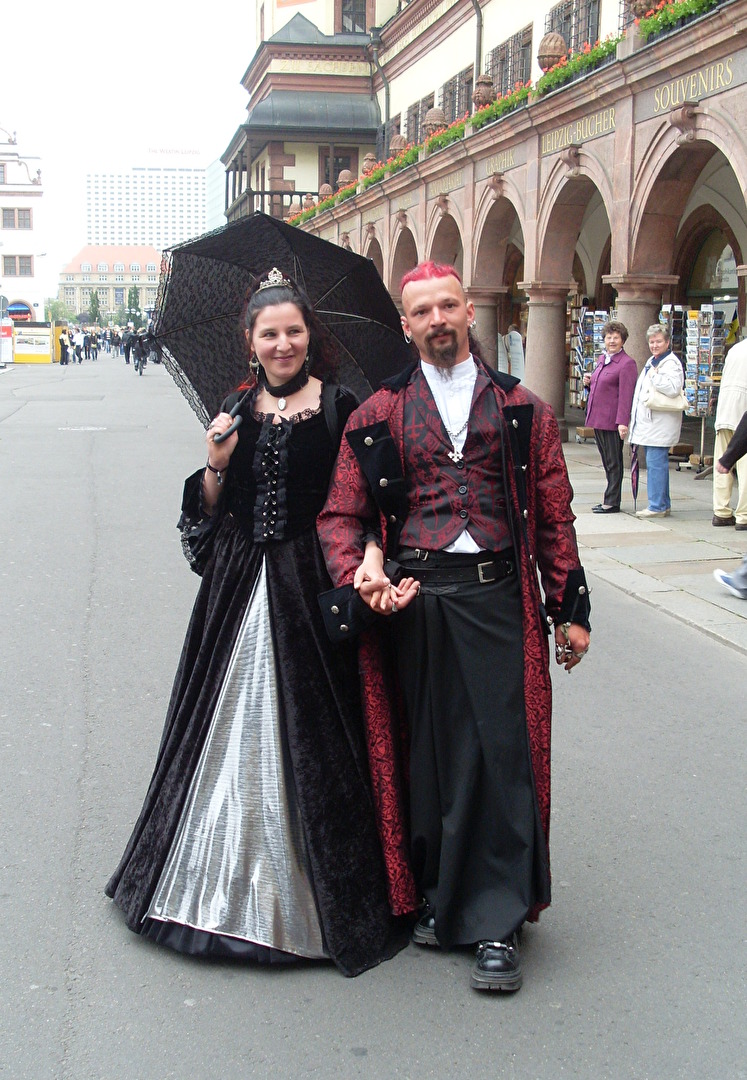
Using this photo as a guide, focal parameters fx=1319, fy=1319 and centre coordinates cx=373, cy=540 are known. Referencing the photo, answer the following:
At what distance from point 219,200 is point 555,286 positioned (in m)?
95.9

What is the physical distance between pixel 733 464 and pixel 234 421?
5.26 metres

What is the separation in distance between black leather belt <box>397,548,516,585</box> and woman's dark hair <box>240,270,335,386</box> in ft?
2.25

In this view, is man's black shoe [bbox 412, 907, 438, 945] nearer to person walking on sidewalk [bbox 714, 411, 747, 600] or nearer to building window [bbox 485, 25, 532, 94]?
person walking on sidewalk [bbox 714, 411, 747, 600]

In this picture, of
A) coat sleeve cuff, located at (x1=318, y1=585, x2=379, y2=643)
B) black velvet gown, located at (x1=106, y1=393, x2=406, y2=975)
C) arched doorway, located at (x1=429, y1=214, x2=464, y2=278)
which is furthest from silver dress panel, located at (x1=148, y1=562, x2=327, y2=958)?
arched doorway, located at (x1=429, y1=214, x2=464, y2=278)

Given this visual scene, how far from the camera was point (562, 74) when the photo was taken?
1806cm

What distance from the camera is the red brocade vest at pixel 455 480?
11.7 feet

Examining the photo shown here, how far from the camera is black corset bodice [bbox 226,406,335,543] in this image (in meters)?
3.77

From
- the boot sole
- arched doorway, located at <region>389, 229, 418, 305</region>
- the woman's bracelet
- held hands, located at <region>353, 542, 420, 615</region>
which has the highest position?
arched doorway, located at <region>389, 229, 418, 305</region>

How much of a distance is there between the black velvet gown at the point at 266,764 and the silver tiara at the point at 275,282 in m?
0.36

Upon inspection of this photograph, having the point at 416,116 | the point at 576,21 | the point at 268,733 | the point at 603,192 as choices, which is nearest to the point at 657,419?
the point at 603,192

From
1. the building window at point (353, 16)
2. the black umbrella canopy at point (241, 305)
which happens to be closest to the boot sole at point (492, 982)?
the black umbrella canopy at point (241, 305)

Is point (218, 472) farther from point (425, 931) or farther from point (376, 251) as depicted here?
point (376, 251)

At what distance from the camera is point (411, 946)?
12.3 ft

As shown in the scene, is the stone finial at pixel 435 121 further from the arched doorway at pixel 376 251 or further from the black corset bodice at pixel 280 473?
the black corset bodice at pixel 280 473
